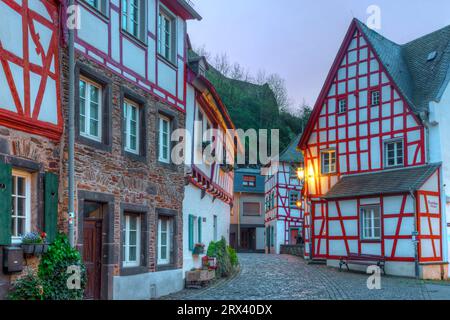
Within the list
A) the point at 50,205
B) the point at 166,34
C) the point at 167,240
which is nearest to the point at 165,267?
the point at 167,240

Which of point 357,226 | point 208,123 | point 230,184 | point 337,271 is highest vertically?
point 208,123

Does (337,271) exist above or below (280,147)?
below

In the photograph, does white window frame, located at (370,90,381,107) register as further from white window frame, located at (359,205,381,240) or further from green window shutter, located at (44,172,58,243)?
green window shutter, located at (44,172,58,243)

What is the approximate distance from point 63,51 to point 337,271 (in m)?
15.1

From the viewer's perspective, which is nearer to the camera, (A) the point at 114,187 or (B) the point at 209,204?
(A) the point at 114,187

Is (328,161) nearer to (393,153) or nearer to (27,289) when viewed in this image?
(393,153)

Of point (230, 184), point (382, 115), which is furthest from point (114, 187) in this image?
point (230, 184)

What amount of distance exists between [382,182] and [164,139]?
10166 millimetres

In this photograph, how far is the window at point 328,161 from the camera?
Result: 2573cm

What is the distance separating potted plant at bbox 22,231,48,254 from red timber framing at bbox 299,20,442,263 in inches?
580

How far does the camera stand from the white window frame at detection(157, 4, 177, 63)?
591 inches

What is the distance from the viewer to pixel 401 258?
838 inches
